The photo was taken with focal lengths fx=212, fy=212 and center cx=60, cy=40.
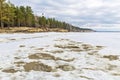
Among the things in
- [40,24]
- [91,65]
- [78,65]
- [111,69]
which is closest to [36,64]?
[78,65]

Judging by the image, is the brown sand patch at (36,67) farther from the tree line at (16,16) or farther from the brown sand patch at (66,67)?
the tree line at (16,16)

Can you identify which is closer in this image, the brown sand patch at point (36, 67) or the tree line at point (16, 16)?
the brown sand patch at point (36, 67)

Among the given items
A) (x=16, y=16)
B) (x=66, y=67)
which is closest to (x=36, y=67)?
(x=66, y=67)

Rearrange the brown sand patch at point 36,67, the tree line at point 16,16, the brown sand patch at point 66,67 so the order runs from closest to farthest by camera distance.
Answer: the brown sand patch at point 36,67 → the brown sand patch at point 66,67 → the tree line at point 16,16

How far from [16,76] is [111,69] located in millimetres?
5597

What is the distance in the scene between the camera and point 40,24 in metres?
136

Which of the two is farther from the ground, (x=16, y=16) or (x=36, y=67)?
(x=16, y=16)

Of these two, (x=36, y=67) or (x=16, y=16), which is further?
(x=16, y=16)

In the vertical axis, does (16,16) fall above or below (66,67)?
above

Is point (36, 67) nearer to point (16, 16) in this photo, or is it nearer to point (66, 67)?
point (66, 67)

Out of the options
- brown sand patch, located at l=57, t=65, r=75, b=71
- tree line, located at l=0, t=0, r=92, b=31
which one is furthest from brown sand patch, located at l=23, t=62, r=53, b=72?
tree line, located at l=0, t=0, r=92, b=31

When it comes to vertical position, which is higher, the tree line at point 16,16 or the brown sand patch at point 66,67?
the tree line at point 16,16

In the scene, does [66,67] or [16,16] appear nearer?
[66,67]

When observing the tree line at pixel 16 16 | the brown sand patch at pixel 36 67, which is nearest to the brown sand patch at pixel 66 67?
the brown sand patch at pixel 36 67
